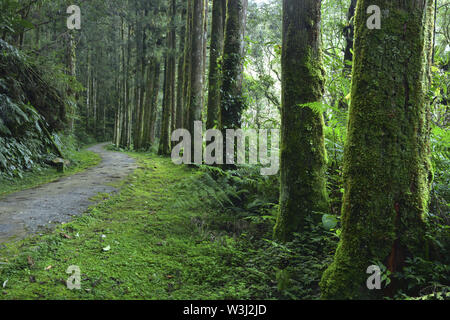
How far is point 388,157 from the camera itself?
2.41 metres

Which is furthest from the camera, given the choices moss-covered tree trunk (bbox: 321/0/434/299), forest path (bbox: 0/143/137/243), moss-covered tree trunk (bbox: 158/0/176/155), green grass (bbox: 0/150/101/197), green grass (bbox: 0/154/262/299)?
moss-covered tree trunk (bbox: 158/0/176/155)

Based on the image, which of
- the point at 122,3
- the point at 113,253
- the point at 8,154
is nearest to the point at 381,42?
the point at 113,253

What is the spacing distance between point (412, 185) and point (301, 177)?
1.50 m

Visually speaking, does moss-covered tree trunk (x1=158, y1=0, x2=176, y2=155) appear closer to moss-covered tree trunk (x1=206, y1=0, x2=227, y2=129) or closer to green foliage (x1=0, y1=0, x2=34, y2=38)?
moss-covered tree trunk (x1=206, y1=0, x2=227, y2=129)

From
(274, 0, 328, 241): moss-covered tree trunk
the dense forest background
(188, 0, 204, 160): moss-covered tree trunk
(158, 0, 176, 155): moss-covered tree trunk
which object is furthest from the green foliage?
(274, 0, 328, 241): moss-covered tree trunk

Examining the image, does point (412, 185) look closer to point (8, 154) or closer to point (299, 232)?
point (299, 232)

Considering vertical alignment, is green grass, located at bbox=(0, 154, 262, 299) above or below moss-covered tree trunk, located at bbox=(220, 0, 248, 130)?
below

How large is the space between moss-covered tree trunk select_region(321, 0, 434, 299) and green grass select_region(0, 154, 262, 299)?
112cm

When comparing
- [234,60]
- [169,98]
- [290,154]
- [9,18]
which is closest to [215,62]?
[234,60]

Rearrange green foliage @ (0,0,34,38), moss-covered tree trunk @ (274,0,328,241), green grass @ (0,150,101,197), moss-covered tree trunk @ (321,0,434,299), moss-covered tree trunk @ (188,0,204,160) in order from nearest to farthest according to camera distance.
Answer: moss-covered tree trunk @ (321,0,434,299) → moss-covered tree trunk @ (274,0,328,241) → green grass @ (0,150,101,197) → green foliage @ (0,0,34,38) → moss-covered tree trunk @ (188,0,204,160)

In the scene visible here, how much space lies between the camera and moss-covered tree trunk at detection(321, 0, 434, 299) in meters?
2.36

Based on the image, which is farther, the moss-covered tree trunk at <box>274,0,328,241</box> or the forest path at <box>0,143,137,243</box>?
the forest path at <box>0,143,137,243</box>

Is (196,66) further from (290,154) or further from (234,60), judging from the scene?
(290,154)
